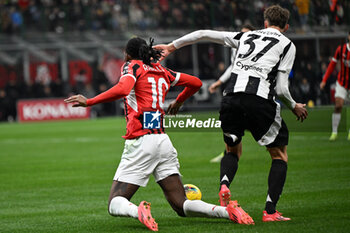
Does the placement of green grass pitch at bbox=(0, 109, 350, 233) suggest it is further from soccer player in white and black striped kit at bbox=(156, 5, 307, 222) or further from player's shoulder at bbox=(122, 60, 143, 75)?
player's shoulder at bbox=(122, 60, 143, 75)

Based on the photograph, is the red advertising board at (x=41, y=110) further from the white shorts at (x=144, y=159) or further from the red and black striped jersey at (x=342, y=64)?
the white shorts at (x=144, y=159)

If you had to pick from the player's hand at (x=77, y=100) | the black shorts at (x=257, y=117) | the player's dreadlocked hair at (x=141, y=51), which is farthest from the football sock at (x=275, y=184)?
the player's hand at (x=77, y=100)

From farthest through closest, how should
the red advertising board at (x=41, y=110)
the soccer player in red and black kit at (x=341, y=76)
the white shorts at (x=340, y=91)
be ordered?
1. the red advertising board at (x=41, y=110)
2. the white shorts at (x=340, y=91)
3. the soccer player in red and black kit at (x=341, y=76)

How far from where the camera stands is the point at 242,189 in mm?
9641

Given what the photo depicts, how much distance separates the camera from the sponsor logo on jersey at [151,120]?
6801mm

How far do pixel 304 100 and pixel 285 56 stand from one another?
6.83 meters

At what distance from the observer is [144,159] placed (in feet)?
22.1

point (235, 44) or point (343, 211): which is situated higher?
point (235, 44)

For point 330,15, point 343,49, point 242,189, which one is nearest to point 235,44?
point 242,189

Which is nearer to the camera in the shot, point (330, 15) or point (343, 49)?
point (343, 49)

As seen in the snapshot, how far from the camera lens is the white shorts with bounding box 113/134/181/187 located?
6.74 meters

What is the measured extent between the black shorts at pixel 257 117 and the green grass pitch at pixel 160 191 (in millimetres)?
870

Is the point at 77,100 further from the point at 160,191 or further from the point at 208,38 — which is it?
the point at 160,191

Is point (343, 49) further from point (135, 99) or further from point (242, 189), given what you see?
point (135, 99)
